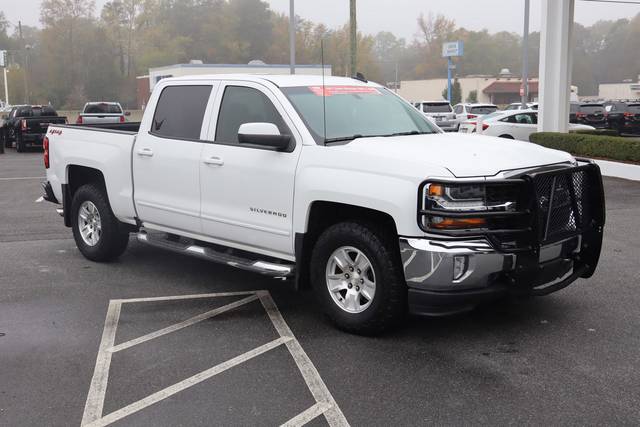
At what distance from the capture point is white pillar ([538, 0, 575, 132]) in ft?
59.2

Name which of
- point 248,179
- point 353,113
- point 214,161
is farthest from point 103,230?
point 353,113

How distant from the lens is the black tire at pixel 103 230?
7570 millimetres

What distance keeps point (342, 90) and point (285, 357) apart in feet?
8.25

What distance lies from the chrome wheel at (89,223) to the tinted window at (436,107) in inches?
1054

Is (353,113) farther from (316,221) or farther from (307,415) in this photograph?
(307,415)

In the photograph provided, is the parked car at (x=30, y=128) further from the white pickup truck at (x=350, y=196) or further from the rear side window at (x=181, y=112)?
the rear side window at (x=181, y=112)

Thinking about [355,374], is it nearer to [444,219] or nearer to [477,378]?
[477,378]

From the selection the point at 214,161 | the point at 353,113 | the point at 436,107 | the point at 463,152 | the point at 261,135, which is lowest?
the point at 214,161

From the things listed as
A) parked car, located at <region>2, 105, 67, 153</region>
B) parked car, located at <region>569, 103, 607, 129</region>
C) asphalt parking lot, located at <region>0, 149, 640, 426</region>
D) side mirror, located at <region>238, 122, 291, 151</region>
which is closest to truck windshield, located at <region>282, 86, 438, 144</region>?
side mirror, located at <region>238, 122, 291, 151</region>

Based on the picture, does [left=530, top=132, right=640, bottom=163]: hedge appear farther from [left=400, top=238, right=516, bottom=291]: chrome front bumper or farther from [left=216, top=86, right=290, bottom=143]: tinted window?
[left=400, top=238, right=516, bottom=291]: chrome front bumper

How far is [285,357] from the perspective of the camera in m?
4.96

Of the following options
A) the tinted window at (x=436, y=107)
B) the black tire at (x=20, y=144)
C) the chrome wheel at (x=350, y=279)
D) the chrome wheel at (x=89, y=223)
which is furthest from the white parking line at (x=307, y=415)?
the tinted window at (x=436, y=107)

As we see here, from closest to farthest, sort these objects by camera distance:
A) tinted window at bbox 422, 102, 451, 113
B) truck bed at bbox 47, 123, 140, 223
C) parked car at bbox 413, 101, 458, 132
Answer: truck bed at bbox 47, 123, 140, 223 → parked car at bbox 413, 101, 458, 132 → tinted window at bbox 422, 102, 451, 113

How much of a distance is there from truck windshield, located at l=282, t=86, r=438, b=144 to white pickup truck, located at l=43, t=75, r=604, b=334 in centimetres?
2
